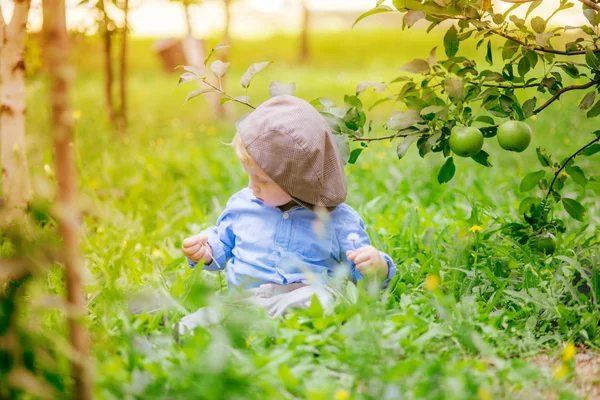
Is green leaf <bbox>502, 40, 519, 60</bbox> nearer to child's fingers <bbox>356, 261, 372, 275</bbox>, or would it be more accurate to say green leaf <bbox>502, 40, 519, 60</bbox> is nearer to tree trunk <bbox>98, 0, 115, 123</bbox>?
child's fingers <bbox>356, 261, 372, 275</bbox>

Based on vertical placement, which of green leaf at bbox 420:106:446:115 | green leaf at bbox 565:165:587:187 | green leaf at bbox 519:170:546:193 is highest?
green leaf at bbox 420:106:446:115

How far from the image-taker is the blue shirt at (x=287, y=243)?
7.34ft

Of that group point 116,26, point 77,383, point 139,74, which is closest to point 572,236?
point 77,383

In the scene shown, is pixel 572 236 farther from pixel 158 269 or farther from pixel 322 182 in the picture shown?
pixel 158 269

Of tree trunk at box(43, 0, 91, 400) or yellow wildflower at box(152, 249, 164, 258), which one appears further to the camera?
yellow wildflower at box(152, 249, 164, 258)

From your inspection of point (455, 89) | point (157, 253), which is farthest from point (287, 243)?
point (157, 253)

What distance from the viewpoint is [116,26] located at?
4.91 m

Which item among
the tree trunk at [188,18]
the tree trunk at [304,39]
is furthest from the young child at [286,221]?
the tree trunk at [304,39]

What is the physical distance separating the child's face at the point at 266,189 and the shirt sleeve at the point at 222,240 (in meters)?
0.21

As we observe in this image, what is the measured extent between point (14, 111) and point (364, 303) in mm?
1872

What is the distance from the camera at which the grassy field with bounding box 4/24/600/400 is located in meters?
1.58

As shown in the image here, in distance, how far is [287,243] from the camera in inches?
88.4

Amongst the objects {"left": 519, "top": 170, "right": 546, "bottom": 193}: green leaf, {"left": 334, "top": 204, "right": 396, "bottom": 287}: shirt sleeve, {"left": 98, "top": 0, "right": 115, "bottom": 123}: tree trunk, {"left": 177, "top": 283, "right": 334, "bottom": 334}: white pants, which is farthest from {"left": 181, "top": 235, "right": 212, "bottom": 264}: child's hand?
{"left": 98, "top": 0, "right": 115, "bottom": 123}: tree trunk

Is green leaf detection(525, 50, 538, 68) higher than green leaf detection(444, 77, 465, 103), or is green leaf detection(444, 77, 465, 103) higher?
green leaf detection(525, 50, 538, 68)
